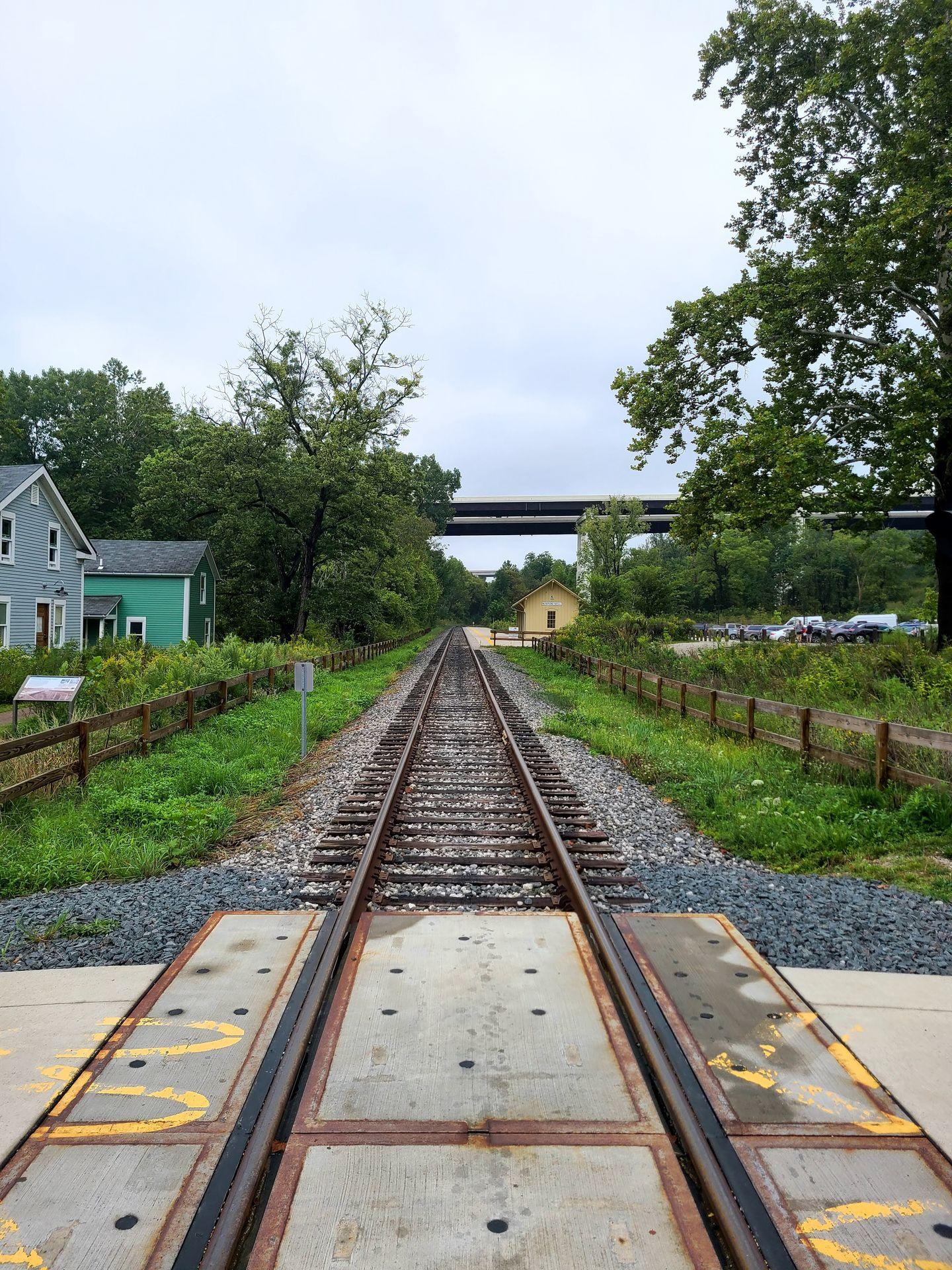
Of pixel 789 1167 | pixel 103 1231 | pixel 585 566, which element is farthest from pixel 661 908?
pixel 585 566

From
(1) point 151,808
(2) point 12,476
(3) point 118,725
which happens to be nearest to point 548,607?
(2) point 12,476

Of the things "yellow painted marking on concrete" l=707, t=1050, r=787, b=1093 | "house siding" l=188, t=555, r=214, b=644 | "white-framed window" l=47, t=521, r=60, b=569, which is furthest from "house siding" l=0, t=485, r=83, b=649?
"yellow painted marking on concrete" l=707, t=1050, r=787, b=1093

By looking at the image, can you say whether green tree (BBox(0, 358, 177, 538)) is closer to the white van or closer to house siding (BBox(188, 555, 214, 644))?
house siding (BBox(188, 555, 214, 644))

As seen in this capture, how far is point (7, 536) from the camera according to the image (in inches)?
998

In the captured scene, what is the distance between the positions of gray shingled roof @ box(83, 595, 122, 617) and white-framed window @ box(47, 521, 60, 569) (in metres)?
5.07

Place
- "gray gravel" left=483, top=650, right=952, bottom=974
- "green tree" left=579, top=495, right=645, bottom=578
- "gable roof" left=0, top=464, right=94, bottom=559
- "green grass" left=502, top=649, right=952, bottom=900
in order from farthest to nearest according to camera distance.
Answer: "green tree" left=579, top=495, right=645, bottom=578, "gable roof" left=0, top=464, right=94, bottom=559, "green grass" left=502, top=649, right=952, bottom=900, "gray gravel" left=483, top=650, right=952, bottom=974

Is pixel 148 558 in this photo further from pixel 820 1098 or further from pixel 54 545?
pixel 820 1098

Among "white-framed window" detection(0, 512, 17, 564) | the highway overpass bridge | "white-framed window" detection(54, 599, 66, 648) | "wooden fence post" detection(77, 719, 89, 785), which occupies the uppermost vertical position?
the highway overpass bridge

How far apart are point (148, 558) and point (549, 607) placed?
33964 millimetres

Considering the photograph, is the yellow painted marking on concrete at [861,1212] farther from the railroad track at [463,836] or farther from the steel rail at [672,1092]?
the railroad track at [463,836]

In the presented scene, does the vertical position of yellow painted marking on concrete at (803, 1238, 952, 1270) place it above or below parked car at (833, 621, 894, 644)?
below

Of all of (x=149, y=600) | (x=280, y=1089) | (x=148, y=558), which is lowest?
(x=280, y=1089)

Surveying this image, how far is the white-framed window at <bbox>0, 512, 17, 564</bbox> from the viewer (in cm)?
2505

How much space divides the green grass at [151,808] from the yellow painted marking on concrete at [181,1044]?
268cm
